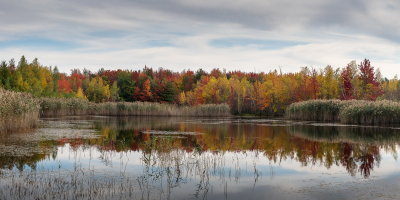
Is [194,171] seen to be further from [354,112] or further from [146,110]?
[146,110]

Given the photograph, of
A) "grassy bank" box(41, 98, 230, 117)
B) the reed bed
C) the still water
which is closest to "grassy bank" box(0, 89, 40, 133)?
the still water

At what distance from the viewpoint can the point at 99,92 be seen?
89.6m

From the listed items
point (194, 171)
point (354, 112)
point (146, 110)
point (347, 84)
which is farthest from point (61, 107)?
point (347, 84)

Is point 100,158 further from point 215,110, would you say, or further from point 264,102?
point 264,102

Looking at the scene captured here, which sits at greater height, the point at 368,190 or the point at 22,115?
the point at 22,115

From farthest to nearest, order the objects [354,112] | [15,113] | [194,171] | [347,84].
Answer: [347,84] → [354,112] → [15,113] → [194,171]

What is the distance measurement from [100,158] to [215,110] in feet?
134

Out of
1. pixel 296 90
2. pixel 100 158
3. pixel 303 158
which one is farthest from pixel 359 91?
pixel 100 158

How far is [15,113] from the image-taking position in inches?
900

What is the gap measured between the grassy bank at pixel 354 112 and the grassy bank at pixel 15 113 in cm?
2628

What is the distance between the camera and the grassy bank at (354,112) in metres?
32.7

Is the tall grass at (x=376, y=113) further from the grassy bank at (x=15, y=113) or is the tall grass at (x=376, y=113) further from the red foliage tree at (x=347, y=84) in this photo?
the grassy bank at (x=15, y=113)

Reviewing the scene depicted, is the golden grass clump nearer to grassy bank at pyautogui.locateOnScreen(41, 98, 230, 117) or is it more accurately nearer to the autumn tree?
grassy bank at pyautogui.locateOnScreen(41, 98, 230, 117)

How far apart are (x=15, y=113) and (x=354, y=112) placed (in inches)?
1070
